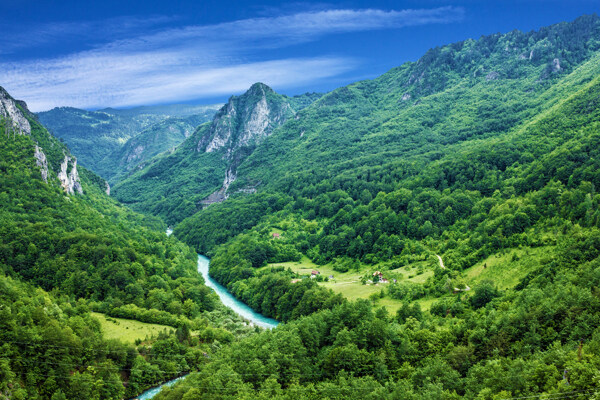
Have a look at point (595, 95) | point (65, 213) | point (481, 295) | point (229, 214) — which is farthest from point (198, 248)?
point (595, 95)

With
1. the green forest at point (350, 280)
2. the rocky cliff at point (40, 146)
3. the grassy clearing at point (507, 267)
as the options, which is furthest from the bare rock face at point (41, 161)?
the grassy clearing at point (507, 267)

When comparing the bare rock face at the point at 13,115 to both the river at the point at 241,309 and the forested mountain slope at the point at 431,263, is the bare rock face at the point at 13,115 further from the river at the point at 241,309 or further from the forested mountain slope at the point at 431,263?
the river at the point at 241,309

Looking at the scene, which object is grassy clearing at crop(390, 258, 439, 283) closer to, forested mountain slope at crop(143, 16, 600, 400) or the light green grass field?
the light green grass field

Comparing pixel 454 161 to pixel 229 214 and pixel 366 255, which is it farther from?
pixel 229 214

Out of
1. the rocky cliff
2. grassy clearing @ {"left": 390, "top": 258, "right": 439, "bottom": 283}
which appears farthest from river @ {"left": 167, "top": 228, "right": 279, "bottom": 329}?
the rocky cliff

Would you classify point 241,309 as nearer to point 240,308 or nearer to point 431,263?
point 240,308

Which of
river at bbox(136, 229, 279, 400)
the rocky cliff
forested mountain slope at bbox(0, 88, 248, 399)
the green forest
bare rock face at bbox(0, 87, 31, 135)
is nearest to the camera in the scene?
the green forest
